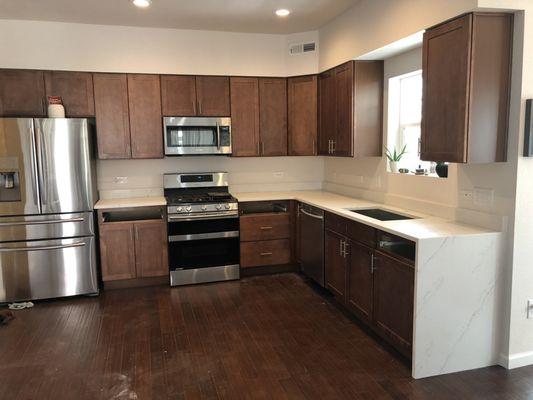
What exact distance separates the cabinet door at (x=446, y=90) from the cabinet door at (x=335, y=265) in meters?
1.16

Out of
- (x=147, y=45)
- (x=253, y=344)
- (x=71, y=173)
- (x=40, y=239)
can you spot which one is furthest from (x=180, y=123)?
(x=253, y=344)

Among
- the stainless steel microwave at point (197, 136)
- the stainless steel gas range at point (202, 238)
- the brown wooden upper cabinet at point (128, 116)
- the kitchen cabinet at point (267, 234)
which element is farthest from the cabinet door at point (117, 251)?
the kitchen cabinet at point (267, 234)

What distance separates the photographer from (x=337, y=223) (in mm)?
3811

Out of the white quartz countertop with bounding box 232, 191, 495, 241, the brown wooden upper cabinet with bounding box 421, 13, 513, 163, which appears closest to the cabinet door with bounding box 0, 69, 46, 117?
the white quartz countertop with bounding box 232, 191, 495, 241

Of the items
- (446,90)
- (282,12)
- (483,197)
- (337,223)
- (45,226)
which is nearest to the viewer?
(446,90)

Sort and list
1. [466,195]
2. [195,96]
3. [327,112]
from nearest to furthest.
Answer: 1. [466,195]
2. [327,112]
3. [195,96]

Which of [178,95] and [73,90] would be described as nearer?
[73,90]

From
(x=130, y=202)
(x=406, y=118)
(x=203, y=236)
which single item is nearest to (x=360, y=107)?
(x=406, y=118)

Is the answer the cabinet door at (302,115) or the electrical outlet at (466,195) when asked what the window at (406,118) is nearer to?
the electrical outlet at (466,195)

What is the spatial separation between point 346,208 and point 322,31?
7.33 ft

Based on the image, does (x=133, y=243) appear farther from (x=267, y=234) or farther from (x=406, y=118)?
(x=406, y=118)

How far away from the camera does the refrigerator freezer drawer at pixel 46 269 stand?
4.10m

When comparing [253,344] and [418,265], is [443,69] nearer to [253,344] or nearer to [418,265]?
[418,265]

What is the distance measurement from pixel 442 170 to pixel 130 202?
124 inches
